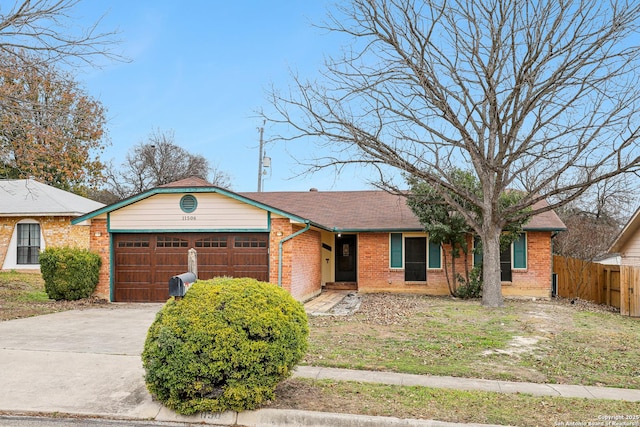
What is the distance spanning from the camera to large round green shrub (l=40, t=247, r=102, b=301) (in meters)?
13.9

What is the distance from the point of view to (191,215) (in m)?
14.4

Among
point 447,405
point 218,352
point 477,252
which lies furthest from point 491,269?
point 218,352

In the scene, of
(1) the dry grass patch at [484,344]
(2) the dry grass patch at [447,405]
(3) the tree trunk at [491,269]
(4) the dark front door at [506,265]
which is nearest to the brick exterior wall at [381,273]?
(4) the dark front door at [506,265]

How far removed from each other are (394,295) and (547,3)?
10089 mm

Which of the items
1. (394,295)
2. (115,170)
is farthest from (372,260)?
(115,170)

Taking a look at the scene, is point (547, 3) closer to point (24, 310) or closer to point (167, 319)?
point (167, 319)

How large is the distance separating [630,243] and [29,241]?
24036 mm

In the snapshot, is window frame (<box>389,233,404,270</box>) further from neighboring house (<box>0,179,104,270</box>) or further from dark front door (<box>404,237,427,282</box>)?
neighboring house (<box>0,179,104,270</box>)

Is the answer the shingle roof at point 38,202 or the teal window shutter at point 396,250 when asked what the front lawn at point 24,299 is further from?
the teal window shutter at point 396,250

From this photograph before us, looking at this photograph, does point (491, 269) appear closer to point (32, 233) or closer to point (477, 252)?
point (477, 252)

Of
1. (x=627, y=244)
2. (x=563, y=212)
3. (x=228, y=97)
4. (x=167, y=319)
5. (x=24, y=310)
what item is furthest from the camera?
(x=563, y=212)

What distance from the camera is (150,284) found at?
48.5ft

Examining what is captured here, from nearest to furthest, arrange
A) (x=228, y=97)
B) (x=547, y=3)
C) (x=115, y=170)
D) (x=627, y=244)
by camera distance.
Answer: (x=547, y=3) < (x=228, y=97) < (x=627, y=244) < (x=115, y=170)

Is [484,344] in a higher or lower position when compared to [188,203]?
lower
